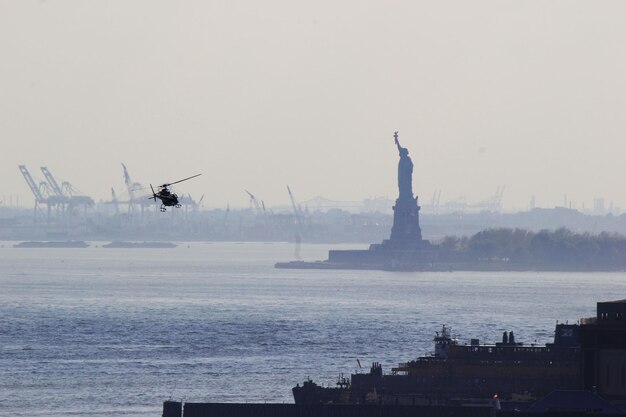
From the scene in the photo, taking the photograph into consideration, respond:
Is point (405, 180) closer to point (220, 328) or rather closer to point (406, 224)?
point (406, 224)

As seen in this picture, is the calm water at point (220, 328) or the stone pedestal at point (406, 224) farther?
the stone pedestal at point (406, 224)

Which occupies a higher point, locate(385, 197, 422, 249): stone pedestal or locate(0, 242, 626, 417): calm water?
locate(385, 197, 422, 249): stone pedestal

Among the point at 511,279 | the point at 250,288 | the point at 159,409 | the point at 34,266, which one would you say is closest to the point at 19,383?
the point at 159,409

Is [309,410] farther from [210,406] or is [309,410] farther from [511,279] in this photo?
[511,279]

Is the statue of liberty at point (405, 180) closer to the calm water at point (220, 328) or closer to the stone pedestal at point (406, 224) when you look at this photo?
the stone pedestal at point (406, 224)

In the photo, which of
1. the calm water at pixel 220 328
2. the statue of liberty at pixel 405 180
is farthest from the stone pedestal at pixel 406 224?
the calm water at pixel 220 328

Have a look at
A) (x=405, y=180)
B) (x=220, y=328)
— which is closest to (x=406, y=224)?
(x=405, y=180)

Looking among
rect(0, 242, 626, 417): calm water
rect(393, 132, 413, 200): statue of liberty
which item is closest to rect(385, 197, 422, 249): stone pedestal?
rect(393, 132, 413, 200): statue of liberty

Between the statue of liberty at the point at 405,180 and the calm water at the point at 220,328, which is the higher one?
the statue of liberty at the point at 405,180

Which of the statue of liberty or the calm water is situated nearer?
the calm water

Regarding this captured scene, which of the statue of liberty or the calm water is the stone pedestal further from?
the calm water
